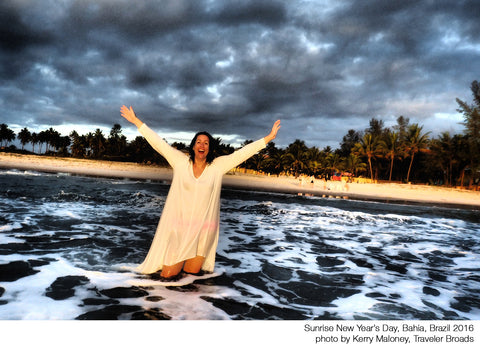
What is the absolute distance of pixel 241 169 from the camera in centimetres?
5747

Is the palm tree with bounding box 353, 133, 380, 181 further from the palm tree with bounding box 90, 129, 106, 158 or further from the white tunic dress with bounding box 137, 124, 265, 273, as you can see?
the palm tree with bounding box 90, 129, 106, 158

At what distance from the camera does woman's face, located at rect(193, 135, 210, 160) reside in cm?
383

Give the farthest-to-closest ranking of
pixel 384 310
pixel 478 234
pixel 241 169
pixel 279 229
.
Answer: pixel 241 169
pixel 478 234
pixel 279 229
pixel 384 310

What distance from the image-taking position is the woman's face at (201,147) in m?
3.83

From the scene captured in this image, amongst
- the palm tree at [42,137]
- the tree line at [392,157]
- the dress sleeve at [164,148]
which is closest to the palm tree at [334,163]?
the tree line at [392,157]

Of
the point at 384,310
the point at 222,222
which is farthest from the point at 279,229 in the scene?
the point at 384,310

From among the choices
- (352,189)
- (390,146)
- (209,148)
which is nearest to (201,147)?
(209,148)

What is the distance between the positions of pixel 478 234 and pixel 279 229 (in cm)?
723

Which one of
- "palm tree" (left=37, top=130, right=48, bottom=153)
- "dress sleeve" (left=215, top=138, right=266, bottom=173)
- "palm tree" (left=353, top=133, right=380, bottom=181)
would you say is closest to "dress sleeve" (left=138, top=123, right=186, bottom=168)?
"dress sleeve" (left=215, top=138, right=266, bottom=173)

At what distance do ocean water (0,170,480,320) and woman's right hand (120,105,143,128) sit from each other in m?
2.14

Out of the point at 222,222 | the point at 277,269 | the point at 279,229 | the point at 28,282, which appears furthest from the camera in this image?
the point at 222,222

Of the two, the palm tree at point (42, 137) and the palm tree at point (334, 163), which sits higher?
the palm tree at point (42, 137)

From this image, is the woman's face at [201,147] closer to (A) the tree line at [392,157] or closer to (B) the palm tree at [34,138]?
(A) the tree line at [392,157]
